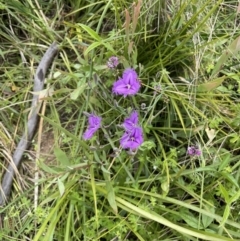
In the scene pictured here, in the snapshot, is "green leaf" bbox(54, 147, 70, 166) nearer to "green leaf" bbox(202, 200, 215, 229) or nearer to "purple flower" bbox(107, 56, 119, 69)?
"purple flower" bbox(107, 56, 119, 69)

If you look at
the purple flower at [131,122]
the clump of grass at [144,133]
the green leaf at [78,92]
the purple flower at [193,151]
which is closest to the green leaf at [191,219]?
the clump of grass at [144,133]

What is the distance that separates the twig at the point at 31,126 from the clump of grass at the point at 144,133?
2 cm

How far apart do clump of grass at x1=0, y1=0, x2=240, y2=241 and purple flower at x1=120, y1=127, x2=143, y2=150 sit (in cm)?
4

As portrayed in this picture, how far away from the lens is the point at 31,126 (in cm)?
150

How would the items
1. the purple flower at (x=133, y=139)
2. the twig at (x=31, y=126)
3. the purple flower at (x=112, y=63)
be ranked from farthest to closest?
the twig at (x=31, y=126) → the purple flower at (x=112, y=63) → the purple flower at (x=133, y=139)

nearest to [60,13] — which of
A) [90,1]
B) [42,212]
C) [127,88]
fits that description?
[90,1]

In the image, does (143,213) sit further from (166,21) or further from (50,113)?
(166,21)

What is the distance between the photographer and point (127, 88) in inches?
49.0

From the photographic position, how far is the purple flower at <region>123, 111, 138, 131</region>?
1228 mm

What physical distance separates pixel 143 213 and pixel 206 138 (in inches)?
11.9

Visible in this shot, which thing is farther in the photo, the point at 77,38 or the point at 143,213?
the point at 77,38

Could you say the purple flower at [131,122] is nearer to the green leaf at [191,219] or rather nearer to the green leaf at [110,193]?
the green leaf at [110,193]

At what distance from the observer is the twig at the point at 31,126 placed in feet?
4.70

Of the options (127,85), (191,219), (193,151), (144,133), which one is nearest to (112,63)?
(127,85)
